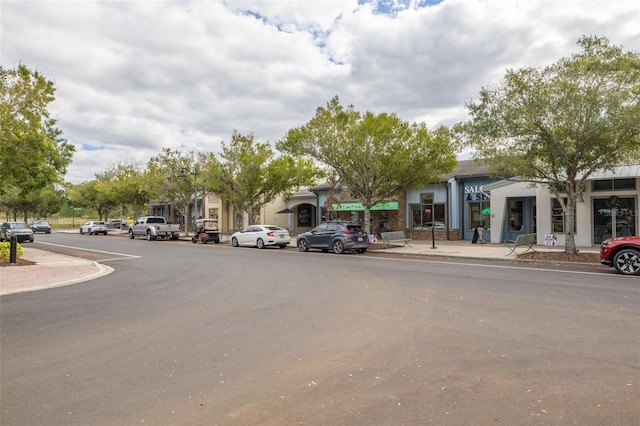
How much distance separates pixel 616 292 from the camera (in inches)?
372

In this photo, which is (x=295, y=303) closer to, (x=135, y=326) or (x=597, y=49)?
(x=135, y=326)

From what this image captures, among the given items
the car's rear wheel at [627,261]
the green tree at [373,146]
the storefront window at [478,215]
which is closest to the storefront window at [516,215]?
the storefront window at [478,215]

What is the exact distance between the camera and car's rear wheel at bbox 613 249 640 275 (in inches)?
487

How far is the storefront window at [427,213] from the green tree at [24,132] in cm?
2173

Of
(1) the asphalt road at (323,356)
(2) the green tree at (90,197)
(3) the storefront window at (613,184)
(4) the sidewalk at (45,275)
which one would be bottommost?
(1) the asphalt road at (323,356)

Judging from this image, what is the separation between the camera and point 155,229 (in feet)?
107

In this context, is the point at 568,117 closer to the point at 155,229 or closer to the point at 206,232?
the point at 206,232

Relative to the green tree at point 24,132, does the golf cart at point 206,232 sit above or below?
below

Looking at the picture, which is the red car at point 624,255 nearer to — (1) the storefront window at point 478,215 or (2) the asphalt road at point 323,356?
(2) the asphalt road at point 323,356

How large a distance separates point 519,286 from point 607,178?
1329 centimetres

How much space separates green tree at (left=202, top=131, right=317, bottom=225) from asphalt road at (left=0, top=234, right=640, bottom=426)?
19.6 metres

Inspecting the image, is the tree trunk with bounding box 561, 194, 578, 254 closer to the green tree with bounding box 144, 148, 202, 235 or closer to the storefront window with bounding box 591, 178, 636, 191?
the storefront window with bounding box 591, 178, 636, 191

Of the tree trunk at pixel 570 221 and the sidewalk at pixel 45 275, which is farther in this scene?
the tree trunk at pixel 570 221

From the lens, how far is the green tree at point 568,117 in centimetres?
1478
